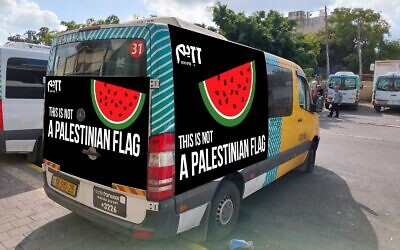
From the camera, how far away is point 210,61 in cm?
313

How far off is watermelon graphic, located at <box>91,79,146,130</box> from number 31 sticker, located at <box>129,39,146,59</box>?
11.9 inches

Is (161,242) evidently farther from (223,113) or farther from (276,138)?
(276,138)

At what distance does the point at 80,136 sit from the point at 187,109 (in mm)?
1147

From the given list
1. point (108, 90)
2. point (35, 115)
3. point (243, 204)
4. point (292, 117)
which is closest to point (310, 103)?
point (292, 117)

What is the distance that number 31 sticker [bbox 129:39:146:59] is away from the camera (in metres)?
2.71

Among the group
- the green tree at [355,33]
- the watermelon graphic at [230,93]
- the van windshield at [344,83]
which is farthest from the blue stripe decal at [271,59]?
the green tree at [355,33]

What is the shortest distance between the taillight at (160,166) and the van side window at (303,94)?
3.30 m

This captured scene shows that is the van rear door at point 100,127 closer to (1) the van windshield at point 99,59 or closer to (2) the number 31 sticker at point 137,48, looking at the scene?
(1) the van windshield at point 99,59

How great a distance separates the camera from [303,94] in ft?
18.3

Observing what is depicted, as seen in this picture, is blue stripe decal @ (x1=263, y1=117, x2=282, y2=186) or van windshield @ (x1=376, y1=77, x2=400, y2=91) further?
van windshield @ (x1=376, y1=77, x2=400, y2=91)

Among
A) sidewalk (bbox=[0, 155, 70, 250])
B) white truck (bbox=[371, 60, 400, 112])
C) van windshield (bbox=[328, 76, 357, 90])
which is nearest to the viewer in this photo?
sidewalk (bbox=[0, 155, 70, 250])

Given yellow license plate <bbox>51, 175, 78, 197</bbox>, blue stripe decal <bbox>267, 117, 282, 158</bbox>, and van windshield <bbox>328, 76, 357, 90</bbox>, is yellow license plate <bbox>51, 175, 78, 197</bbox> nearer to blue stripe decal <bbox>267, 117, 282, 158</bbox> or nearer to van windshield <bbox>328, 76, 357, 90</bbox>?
blue stripe decal <bbox>267, 117, 282, 158</bbox>

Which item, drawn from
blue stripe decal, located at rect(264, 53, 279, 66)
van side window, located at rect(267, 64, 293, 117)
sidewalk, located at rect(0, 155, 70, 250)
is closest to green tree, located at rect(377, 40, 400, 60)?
van side window, located at rect(267, 64, 293, 117)

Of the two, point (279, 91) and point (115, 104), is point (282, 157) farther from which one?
point (115, 104)
